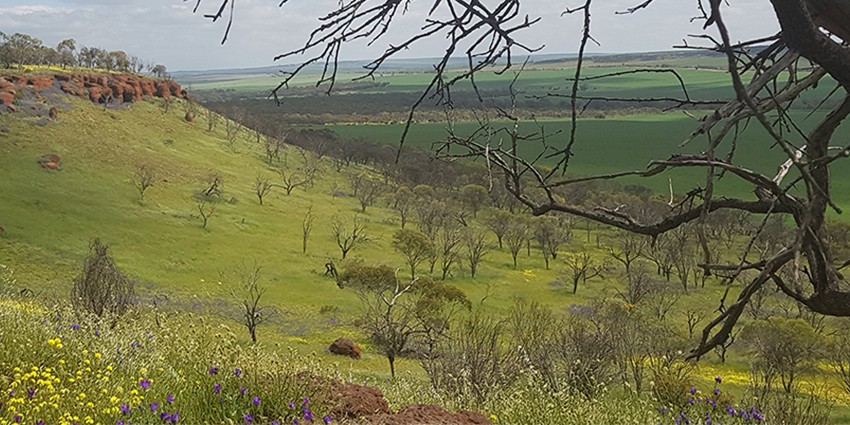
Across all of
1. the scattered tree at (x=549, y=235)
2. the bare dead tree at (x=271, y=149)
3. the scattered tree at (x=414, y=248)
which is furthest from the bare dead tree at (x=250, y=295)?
the bare dead tree at (x=271, y=149)

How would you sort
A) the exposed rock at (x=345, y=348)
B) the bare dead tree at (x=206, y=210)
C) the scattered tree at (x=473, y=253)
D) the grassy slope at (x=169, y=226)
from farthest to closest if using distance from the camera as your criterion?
the bare dead tree at (x=206, y=210), the scattered tree at (x=473, y=253), the grassy slope at (x=169, y=226), the exposed rock at (x=345, y=348)

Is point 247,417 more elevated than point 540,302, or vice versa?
point 247,417

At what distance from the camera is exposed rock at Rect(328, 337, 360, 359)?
34.6 meters

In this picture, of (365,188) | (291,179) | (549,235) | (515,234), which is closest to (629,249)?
(549,235)

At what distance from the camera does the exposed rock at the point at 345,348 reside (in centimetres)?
3456

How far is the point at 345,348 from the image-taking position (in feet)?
114

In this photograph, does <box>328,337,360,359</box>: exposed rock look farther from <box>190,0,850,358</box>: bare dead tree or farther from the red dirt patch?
the red dirt patch

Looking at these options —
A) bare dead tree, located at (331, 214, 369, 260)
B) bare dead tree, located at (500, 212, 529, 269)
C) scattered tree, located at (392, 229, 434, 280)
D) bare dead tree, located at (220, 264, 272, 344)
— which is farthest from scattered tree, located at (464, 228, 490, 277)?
bare dead tree, located at (220, 264, 272, 344)

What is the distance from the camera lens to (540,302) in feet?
159

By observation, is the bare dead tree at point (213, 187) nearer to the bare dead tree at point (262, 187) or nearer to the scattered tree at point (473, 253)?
the bare dead tree at point (262, 187)

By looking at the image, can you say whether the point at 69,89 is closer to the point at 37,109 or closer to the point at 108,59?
the point at 37,109

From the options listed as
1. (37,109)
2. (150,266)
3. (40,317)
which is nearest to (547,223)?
(150,266)

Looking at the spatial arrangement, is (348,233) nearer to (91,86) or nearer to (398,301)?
(398,301)

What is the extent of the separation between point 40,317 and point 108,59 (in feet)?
440
